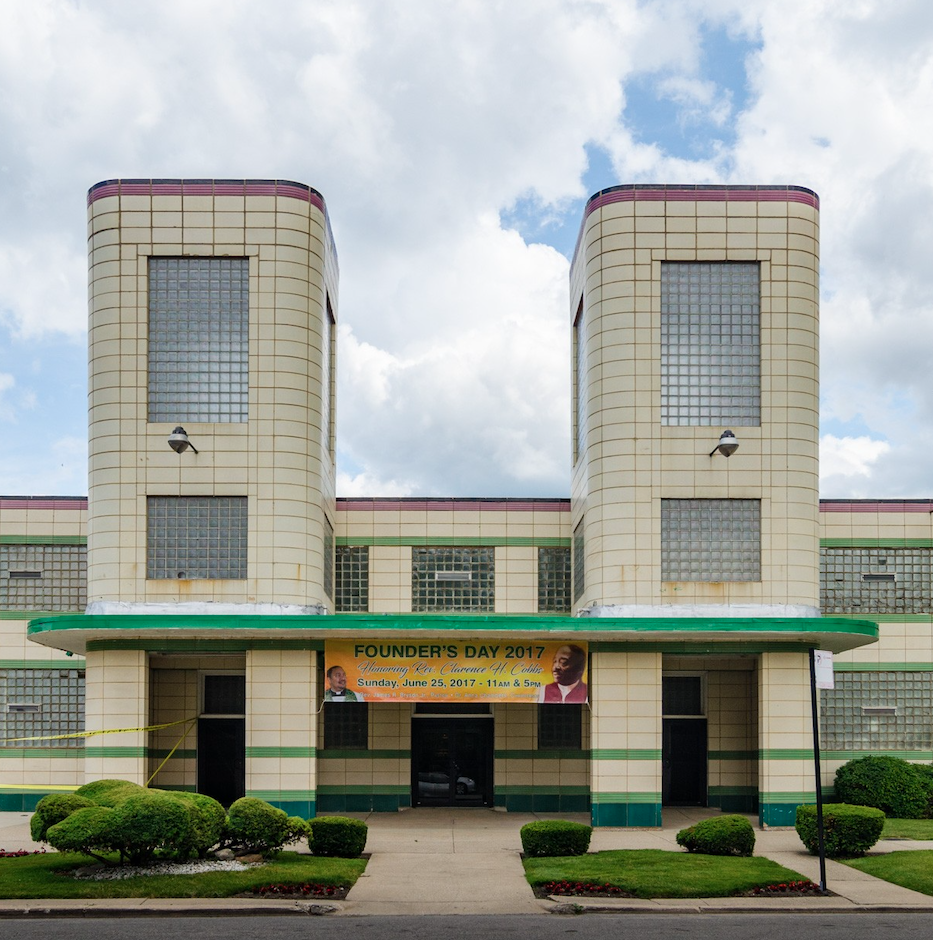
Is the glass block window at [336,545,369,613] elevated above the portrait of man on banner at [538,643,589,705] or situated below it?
above

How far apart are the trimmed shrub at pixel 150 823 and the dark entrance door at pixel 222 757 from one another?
1170cm

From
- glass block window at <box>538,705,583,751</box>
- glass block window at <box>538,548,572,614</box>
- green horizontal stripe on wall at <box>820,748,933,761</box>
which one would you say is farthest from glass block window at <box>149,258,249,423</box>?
green horizontal stripe on wall at <box>820,748,933,761</box>

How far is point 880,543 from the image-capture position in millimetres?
33531

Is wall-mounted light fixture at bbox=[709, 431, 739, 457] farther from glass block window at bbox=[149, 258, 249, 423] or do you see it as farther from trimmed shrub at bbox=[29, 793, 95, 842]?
trimmed shrub at bbox=[29, 793, 95, 842]

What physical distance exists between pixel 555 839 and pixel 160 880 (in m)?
7.52

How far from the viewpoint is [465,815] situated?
3042 centimetres

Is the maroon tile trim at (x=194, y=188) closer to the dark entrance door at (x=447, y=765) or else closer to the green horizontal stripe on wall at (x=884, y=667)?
the dark entrance door at (x=447, y=765)

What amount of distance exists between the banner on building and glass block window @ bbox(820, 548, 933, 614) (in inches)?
376

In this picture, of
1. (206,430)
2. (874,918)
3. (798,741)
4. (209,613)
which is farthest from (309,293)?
(874,918)

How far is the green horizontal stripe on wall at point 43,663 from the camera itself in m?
32.6

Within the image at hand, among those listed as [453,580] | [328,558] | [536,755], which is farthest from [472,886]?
[453,580]

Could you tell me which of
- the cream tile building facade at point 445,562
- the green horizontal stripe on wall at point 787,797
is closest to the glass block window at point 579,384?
the cream tile building facade at point 445,562

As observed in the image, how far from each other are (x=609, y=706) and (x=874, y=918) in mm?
10444

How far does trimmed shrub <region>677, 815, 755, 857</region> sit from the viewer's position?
873 inches
